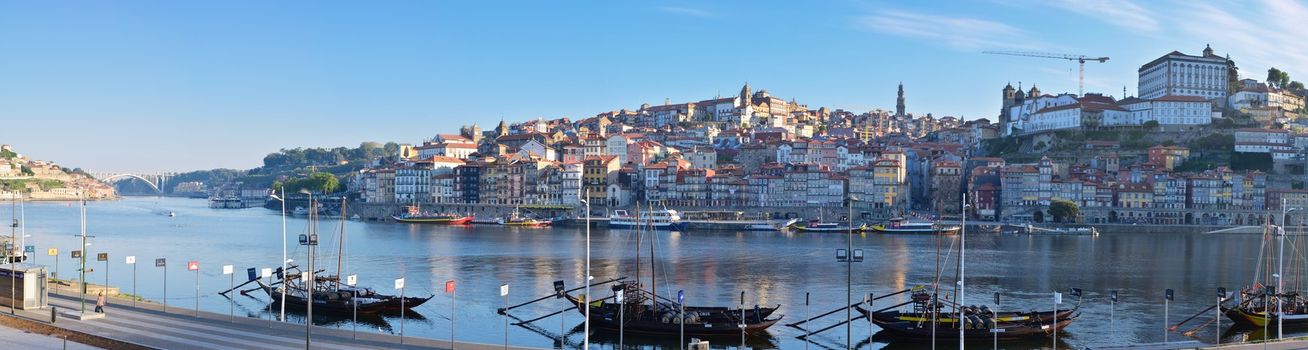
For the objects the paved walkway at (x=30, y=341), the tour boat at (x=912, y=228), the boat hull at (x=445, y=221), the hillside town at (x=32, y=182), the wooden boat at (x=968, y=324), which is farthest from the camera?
the hillside town at (x=32, y=182)

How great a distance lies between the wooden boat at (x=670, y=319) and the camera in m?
28.5

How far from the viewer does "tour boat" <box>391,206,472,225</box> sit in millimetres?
99875

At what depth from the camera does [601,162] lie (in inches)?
4124

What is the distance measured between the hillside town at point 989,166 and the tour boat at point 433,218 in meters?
5.02

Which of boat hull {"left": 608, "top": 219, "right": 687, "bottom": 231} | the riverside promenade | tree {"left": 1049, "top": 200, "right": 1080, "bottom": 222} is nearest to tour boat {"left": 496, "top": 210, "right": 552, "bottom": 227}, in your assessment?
boat hull {"left": 608, "top": 219, "right": 687, "bottom": 231}

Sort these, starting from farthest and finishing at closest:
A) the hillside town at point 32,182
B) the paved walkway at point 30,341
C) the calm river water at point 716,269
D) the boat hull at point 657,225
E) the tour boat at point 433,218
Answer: the hillside town at point 32,182 → the tour boat at point 433,218 → the boat hull at point 657,225 → the calm river water at point 716,269 → the paved walkway at point 30,341

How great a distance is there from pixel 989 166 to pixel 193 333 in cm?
8936

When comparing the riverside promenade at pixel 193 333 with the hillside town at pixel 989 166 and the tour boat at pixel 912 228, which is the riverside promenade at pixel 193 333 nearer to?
the tour boat at pixel 912 228

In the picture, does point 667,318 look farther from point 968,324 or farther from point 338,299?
point 338,299

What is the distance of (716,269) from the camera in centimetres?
4944

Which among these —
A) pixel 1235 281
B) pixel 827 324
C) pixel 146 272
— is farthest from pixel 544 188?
pixel 827 324

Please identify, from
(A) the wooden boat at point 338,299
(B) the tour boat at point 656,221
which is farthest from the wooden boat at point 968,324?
(B) the tour boat at point 656,221

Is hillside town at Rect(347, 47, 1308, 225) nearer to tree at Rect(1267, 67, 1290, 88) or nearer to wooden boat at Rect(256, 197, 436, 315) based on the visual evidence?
tree at Rect(1267, 67, 1290, 88)

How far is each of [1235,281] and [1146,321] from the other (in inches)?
610
